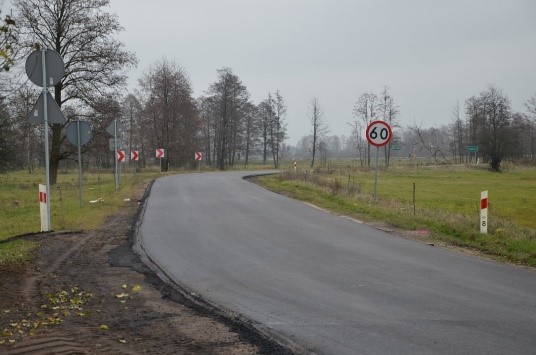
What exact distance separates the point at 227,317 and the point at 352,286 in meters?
2.16

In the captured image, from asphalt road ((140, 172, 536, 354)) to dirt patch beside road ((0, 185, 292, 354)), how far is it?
41 cm

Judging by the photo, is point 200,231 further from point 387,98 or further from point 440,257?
point 387,98

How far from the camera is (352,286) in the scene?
7012mm

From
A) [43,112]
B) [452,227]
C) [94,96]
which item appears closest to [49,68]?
[43,112]

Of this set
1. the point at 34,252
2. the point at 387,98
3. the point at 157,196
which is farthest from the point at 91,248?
the point at 387,98

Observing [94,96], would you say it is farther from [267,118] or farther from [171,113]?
[267,118]

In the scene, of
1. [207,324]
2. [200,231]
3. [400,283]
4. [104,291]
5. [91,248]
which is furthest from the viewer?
[200,231]

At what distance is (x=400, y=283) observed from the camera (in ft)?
23.7

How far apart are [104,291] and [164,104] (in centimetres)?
5611

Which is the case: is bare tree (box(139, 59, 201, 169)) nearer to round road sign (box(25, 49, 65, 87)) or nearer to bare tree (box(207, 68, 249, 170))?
bare tree (box(207, 68, 249, 170))

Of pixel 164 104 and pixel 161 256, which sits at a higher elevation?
pixel 164 104

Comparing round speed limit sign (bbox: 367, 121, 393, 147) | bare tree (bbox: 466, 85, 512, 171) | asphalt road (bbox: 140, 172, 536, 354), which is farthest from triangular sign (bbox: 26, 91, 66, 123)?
bare tree (bbox: 466, 85, 512, 171)

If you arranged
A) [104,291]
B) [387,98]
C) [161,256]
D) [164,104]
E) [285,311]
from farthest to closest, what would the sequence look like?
[387,98] < [164,104] < [161,256] < [104,291] < [285,311]

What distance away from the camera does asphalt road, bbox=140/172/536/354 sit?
4984mm
